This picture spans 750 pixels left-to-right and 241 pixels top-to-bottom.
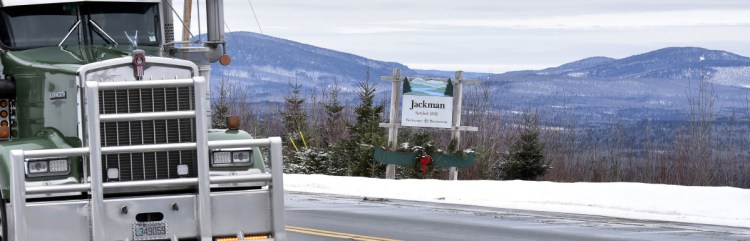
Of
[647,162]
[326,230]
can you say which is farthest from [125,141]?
[647,162]

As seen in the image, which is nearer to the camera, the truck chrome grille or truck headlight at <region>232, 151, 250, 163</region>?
the truck chrome grille

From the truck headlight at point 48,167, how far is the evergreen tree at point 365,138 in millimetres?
19759

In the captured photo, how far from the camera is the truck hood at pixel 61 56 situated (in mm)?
11508

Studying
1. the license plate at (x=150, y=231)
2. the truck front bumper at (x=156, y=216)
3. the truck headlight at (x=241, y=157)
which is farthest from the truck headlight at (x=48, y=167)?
the truck headlight at (x=241, y=157)

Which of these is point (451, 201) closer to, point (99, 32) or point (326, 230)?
point (326, 230)

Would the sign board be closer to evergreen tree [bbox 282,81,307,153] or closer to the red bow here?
the red bow

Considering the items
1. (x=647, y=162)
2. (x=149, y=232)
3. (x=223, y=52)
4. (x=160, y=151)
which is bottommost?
(x=647, y=162)

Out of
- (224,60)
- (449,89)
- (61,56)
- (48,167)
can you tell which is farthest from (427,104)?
(48,167)

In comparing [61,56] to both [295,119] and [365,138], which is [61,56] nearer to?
[365,138]

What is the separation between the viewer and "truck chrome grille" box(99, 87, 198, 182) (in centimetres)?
1023

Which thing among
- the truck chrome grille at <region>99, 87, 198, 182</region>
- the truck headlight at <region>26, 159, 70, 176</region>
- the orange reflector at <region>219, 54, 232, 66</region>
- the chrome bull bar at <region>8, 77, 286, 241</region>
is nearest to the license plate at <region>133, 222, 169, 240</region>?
the chrome bull bar at <region>8, 77, 286, 241</region>

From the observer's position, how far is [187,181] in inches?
404

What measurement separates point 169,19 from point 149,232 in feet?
11.3

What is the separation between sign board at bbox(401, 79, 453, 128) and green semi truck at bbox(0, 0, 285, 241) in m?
17.4
